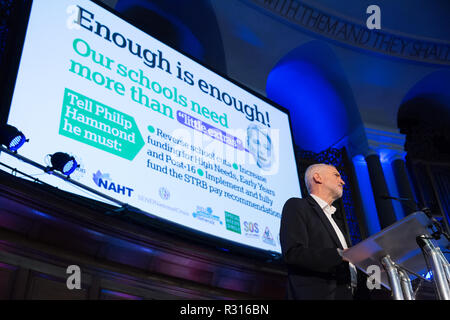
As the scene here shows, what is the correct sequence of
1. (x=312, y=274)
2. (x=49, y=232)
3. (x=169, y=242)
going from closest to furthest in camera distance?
(x=312, y=274), (x=49, y=232), (x=169, y=242)

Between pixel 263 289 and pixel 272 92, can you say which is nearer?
pixel 263 289

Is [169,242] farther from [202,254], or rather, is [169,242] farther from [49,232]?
[49,232]

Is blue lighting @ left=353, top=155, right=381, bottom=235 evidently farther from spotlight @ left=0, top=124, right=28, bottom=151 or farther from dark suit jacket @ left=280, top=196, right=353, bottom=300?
spotlight @ left=0, top=124, right=28, bottom=151

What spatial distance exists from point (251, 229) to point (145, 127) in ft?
3.60

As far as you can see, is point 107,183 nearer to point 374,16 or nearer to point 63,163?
point 63,163

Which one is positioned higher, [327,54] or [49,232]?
[327,54]

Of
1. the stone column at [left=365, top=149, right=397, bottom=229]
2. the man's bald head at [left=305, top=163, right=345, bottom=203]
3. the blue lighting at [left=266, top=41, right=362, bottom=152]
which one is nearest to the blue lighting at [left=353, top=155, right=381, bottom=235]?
the stone column at [left=365, top=149, right=397, bottom=229]

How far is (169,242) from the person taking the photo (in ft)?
9.98

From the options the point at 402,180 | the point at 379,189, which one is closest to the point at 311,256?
the point at 379,189

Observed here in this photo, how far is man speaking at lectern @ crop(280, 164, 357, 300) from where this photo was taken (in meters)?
1.90

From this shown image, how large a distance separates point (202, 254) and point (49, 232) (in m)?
0.99

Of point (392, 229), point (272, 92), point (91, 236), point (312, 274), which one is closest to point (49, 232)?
point (91, 236)

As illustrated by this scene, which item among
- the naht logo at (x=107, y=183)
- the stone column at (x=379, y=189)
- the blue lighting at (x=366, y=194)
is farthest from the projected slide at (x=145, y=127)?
the blue lighting at (x=366, y=194)

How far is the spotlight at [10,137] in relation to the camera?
2367mm
